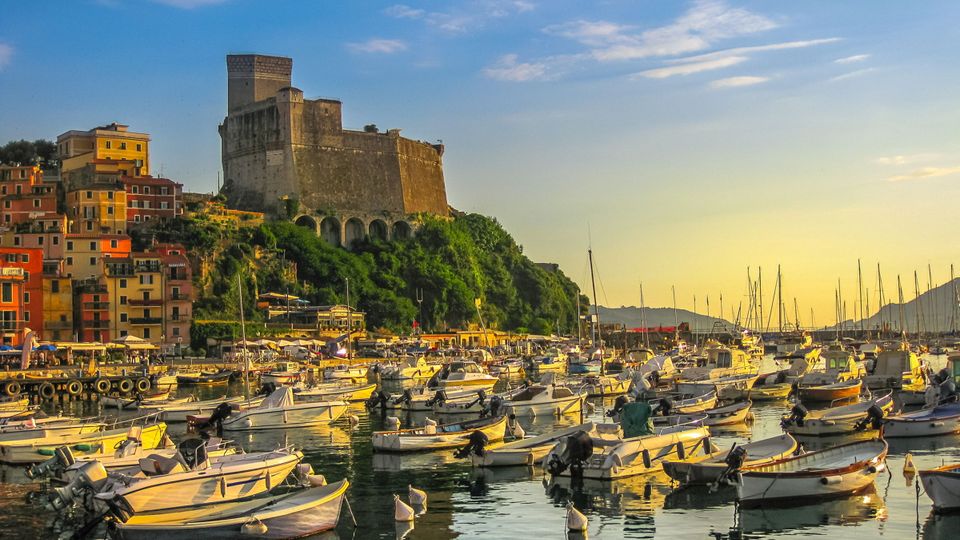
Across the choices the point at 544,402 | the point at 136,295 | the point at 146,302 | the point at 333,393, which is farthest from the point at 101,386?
the point at 544,402

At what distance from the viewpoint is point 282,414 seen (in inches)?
1517

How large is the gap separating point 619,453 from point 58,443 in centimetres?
1542

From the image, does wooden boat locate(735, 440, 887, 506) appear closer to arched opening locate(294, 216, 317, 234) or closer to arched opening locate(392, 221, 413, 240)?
arched opening locate(294, 216, 317, 234)

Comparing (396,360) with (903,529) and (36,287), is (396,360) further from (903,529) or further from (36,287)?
(903,529)

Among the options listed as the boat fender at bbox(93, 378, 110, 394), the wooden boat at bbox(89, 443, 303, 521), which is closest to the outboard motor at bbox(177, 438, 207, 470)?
the wooden boat at bbox(89, 443, 303, 521)

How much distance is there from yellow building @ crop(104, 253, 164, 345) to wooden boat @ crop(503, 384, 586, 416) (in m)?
41.8

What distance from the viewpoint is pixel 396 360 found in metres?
78.6

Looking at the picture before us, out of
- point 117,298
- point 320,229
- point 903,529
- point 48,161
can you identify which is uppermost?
point 48,161

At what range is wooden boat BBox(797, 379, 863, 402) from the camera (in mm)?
43719

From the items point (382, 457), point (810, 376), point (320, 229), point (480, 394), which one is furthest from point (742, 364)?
point (320, 229)

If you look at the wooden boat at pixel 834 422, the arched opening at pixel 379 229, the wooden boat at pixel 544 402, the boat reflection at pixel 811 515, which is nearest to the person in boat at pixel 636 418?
the boat reflection at pixel 811 515

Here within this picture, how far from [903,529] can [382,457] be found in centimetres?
1353

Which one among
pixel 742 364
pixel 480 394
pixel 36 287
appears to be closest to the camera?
pixel 480 394

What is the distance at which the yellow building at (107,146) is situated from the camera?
307ft
